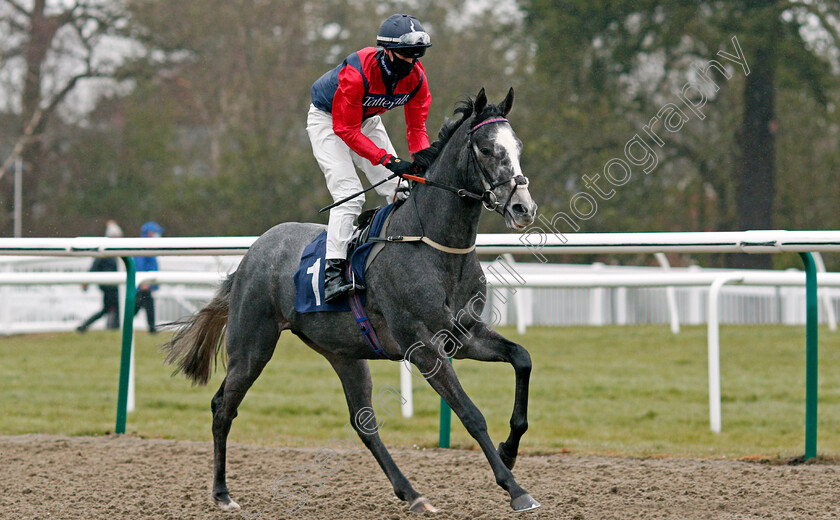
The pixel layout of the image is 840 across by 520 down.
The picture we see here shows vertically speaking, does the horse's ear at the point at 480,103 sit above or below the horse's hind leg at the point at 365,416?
above

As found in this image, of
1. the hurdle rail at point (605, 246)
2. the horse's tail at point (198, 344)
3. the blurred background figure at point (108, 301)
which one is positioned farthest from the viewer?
the blurred background figure at point (108, 301)

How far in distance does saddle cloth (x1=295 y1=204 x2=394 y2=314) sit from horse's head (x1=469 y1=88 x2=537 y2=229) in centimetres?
61

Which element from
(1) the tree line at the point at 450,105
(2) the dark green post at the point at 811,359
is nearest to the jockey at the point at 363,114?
(2) the dark green post at the point at 811,359

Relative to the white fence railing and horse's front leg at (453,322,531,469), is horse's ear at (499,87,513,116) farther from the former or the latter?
the white fence railing

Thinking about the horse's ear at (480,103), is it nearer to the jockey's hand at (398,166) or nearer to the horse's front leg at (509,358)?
the jockey's hand at (398,166)

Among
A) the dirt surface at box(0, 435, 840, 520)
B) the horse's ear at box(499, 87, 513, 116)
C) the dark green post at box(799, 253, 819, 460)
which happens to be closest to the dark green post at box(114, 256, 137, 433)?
the dirt surface at box(0, 435, 840, 520)

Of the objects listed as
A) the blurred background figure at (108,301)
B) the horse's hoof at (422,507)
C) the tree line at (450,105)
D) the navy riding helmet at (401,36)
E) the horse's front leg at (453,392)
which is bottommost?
the horse's hoof at (422,507)

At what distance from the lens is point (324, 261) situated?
13.9ft

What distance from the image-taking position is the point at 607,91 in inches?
712

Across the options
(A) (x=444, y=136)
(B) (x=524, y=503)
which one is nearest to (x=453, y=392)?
(B) (x=524, y=503)

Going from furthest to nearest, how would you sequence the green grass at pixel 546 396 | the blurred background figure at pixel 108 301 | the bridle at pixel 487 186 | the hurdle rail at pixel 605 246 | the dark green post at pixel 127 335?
the blurred background figure at pixel 108 301, the green grass at pixel 546 396, the dark green post at pixel 127 335, the hurdle rail at pixel 605 246, the bridle at pixel 487 186

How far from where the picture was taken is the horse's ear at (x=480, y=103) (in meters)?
3.67

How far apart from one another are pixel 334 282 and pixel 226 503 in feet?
3.50

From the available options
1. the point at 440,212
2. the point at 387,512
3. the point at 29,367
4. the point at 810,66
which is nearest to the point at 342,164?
the point at 440,212
